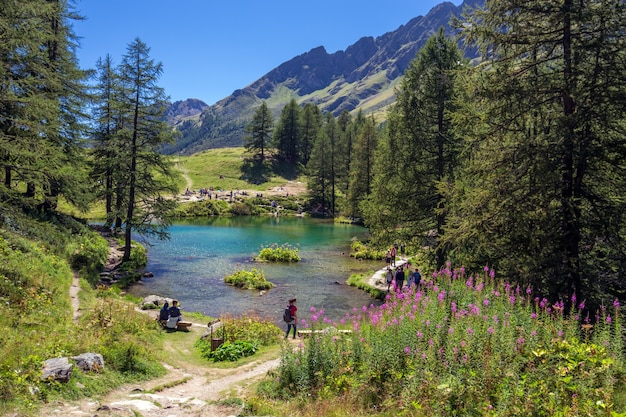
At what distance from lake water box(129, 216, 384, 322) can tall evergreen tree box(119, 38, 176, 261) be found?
4.06 metres

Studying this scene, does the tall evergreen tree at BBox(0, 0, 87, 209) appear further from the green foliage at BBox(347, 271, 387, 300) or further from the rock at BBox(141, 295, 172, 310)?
the green foliage at BBox(347, 271, 387, 300)

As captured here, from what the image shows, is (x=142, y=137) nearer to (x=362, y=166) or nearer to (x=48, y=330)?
(x=48, y=330)

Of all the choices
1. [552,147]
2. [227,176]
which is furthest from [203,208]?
[552,147]

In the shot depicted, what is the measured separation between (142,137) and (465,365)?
91.9 ft

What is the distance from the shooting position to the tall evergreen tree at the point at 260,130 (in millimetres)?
93438

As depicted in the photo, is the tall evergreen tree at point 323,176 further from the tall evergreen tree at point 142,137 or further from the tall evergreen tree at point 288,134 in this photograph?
the tall evergreen tree at point 142,137

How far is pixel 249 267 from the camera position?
99.7 feet

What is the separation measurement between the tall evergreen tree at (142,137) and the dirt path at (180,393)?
48.7ft

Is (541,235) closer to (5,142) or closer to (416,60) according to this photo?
(416,60)

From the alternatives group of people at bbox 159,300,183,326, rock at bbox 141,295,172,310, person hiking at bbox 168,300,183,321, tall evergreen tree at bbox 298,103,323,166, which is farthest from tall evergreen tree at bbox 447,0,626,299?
tall evergreen tree at bbox 298,103,323,166

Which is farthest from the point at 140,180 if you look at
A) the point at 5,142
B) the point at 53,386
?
the point at 53,386

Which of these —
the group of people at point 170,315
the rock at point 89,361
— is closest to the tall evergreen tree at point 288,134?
the group of people at point 170,315

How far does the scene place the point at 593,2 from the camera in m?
11.7

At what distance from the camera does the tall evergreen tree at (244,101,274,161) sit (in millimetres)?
93438
